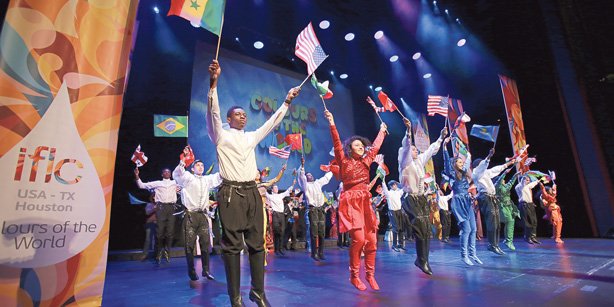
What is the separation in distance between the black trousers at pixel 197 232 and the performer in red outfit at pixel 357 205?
2326 millimetres

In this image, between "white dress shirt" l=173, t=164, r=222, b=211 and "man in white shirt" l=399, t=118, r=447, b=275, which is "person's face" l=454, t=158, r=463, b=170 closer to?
"man in white shirt" l=399, t=118, r=447, b=275

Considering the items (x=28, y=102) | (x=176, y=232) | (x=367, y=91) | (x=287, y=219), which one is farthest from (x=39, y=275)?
(x=367, y=91)

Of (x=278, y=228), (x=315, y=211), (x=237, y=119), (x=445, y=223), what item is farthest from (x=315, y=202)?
(x=445, y=223)

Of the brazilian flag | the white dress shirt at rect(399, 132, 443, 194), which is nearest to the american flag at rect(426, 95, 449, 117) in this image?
the white dress shirt at rect(399, 132, 443, 194)

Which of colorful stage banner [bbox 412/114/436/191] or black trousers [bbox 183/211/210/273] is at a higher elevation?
colorful stage banner [bbox 412/114/436/191]

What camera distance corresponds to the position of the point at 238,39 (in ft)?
37.1

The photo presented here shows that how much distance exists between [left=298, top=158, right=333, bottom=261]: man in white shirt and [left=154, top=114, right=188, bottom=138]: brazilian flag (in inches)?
101

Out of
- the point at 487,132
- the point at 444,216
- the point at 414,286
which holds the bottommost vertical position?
the point at 414,286

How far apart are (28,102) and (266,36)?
30.8 ft

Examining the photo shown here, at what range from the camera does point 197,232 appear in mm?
5441

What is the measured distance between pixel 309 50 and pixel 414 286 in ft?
10.2

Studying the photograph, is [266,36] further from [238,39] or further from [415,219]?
[415,219]

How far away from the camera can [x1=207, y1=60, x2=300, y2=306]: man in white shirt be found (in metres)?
3.14

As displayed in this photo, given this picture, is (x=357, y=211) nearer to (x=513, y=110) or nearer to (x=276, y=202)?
(x=276, y=202)
